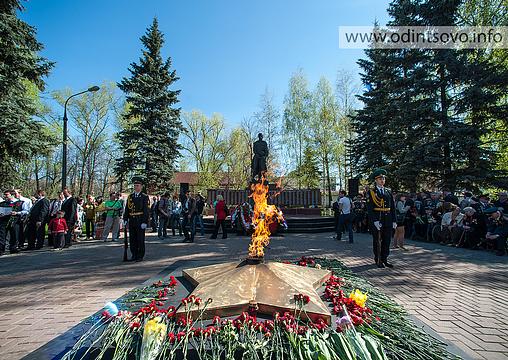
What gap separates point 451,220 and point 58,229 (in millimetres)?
13896

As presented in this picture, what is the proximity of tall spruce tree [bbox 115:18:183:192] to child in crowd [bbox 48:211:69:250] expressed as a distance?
11.9m

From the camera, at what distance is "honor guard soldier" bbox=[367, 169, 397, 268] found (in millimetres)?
6961

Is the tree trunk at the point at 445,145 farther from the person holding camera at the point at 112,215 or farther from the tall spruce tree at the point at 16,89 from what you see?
the tall spruce tree at the point at 16,89

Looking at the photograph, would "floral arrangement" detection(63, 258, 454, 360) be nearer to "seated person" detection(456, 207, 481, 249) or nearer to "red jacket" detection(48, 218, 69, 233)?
"seated person" detection(456, 207, 481, 249)

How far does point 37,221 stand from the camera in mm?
10398

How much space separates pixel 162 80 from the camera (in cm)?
2483

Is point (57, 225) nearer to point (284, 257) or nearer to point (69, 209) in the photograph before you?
point (69, 209)

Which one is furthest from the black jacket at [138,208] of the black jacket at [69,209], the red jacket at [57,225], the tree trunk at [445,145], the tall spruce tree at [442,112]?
the tree trunk at [445,145]

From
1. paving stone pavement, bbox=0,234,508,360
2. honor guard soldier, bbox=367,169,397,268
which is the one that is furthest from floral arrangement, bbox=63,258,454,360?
honor guard soldier, bbox=367,169,397,268

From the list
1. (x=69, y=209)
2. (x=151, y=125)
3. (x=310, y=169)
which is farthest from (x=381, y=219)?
(x=310, y=169)

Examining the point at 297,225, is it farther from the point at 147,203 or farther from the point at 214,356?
the point at 214,356

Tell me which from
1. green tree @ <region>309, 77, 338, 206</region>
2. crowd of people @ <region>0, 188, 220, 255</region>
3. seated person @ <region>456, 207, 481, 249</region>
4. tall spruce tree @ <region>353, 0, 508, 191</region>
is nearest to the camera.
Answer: crowd of people @ <region>0, 188, 220, 255</region>

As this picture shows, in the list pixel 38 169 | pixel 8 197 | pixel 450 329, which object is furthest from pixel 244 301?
pixel 38 169

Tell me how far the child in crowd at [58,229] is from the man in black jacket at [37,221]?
40 cm
